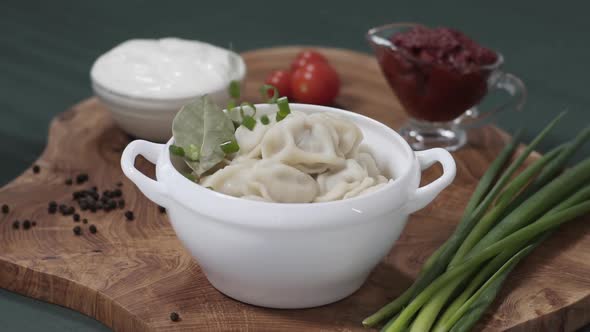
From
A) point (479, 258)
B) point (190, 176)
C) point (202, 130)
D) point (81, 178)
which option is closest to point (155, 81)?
point (81, 178)

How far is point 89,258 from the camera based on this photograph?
9.02 feet

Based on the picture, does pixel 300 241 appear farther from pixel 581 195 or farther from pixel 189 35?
pixel 189 35

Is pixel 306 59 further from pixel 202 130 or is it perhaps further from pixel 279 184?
pixel 279 184

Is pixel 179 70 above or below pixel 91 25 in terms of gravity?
above

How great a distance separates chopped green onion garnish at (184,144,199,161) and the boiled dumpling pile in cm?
7

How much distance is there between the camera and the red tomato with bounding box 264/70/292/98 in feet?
13.0

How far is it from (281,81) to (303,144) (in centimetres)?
148

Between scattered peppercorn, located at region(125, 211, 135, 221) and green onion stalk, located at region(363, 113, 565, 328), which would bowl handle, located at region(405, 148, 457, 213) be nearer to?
green onion stalk, located at region(363, 113, 565, 328)

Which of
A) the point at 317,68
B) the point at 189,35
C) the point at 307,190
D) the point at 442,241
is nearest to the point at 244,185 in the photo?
the point at 307,190

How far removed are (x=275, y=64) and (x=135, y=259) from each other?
1.76 meters

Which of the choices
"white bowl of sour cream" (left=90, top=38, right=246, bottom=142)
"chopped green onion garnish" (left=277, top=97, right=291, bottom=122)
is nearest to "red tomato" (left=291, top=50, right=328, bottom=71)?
"white bowl of sour cream" (left=90, top=38, right=246, bottom=142)

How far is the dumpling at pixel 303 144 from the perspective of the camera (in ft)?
8.06

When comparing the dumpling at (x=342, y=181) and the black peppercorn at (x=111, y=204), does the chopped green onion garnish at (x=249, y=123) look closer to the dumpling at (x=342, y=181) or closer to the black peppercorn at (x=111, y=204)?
the dumpling at (x=342, y=181)

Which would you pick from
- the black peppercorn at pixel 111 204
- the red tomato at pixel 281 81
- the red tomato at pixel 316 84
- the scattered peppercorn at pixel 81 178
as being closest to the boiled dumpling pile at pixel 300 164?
the black peppercorn at pixel 111 204
